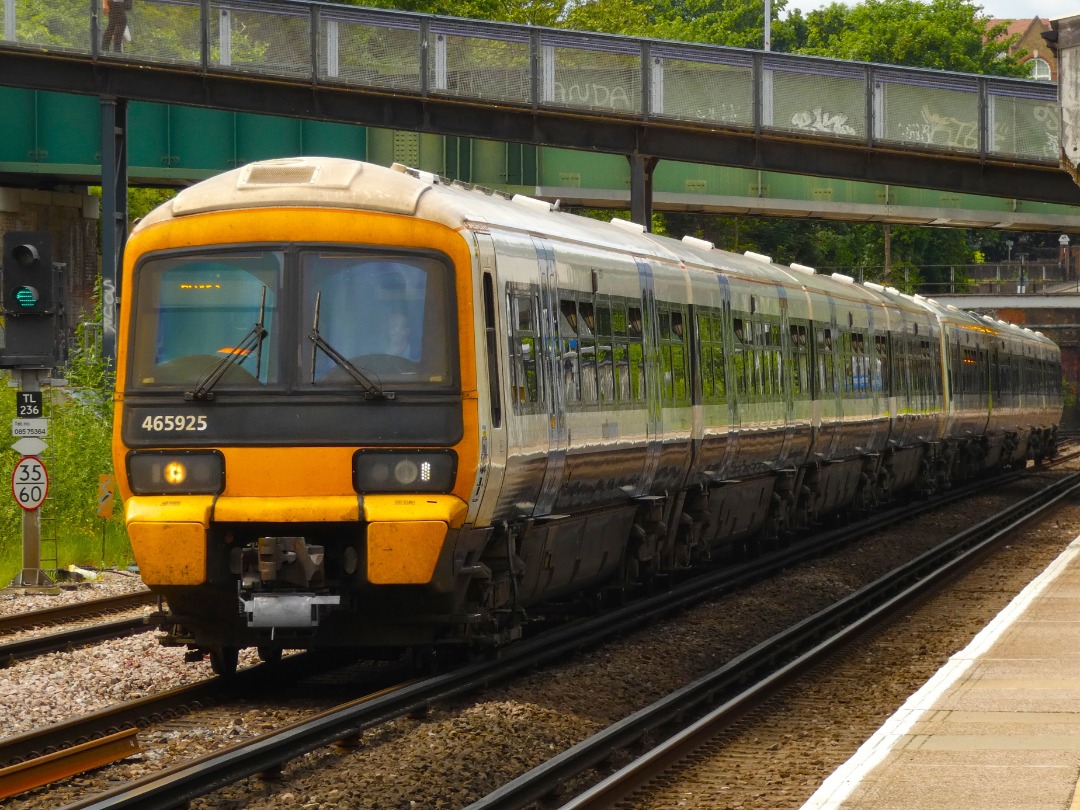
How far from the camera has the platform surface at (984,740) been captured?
8023 mm

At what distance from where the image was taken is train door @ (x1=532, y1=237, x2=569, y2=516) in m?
12.7

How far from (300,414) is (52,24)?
17.6 meters

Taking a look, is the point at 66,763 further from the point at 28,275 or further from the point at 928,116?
the point at 928,116

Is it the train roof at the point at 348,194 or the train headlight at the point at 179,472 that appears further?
the train roof at the point at 348,194

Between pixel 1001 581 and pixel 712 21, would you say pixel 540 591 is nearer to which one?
pixel 1001 581

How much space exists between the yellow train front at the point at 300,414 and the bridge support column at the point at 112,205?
44.2 ft

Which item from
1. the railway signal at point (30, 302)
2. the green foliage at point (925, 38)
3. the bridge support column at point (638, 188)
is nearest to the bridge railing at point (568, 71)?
the bridge support column at point (638, 188)

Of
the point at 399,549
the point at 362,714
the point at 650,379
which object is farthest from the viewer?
the point at 650,379

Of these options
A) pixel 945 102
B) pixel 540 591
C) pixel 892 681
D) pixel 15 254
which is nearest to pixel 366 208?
pixel 540 591

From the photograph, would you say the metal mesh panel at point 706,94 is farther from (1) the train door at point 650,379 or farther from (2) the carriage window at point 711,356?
(1) the train door at point 650,379

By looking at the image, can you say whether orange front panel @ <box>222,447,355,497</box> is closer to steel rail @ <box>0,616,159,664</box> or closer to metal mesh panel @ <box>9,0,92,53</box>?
steel rail @ <box>0,616,159,664</box>

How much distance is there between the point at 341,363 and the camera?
10.9m

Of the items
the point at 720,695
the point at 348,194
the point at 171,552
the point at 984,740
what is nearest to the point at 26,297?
the point at 348,194

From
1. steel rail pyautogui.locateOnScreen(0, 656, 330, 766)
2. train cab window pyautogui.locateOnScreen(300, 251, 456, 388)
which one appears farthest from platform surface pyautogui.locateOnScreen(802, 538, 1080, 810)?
steel rail pyautogui.locateOnScreen(0, 656, 330, 766)
